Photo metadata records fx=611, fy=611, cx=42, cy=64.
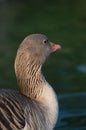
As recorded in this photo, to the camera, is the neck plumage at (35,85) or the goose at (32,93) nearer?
the goose at (32,93)

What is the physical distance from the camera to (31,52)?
287 inches

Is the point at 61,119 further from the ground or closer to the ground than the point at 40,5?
closer to the ground

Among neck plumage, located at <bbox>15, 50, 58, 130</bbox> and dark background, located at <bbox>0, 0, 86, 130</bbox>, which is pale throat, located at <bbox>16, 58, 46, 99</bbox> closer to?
neck plumage, located at <bbox>15, 50, 58, 130</bbox>

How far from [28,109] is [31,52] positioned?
79 cm

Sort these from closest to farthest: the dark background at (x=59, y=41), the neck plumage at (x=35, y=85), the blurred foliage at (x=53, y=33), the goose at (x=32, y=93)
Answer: the goose at (x=32, y=93)
the neck plumage at (x=35, y=85)
the dark background at (x=59, y=41)
the blurred foliage at (x=53, y=33)

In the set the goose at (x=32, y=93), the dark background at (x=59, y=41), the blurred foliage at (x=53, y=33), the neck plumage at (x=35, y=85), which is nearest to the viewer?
the goose at (x=32, y=93)

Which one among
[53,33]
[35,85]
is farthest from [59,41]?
[35,85]

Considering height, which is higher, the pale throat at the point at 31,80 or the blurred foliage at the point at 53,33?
the blurred foliage at the point at 53,33

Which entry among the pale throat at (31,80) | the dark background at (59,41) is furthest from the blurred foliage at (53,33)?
the pale throat at (31,80)

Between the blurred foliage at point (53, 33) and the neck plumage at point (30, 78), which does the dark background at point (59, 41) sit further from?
the neck plumage at point (30, 78)

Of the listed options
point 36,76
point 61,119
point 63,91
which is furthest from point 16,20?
Answer: point 36,76

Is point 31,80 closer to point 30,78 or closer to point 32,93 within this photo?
point 30,78

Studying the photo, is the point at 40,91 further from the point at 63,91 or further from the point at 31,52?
the point at 63,91

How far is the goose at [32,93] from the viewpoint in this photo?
6.81 metres
